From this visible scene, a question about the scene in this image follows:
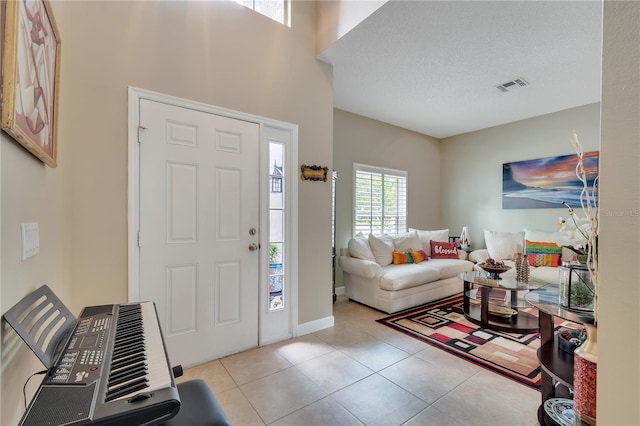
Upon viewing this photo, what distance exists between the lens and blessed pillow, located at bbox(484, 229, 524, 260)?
4461 mm

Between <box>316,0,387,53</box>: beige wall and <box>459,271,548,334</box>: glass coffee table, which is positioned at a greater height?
<box>316,0,387,53</box>: beige wall

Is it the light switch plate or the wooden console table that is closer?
the light switch plate

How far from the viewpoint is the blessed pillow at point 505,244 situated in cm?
446

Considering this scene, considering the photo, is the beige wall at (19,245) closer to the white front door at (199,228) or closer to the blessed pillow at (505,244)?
the white front door at (199,228)

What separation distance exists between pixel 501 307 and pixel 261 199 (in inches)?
113

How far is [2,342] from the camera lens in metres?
0.78

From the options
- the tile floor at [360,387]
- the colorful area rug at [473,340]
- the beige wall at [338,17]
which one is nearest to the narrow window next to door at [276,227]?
the tile floor at [360,387]

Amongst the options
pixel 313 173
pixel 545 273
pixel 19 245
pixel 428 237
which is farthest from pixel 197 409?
pixel 428 237

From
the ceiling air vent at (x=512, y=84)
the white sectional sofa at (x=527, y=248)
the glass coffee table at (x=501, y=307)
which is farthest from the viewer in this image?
the white sectional sofa at (x=527, y=248)

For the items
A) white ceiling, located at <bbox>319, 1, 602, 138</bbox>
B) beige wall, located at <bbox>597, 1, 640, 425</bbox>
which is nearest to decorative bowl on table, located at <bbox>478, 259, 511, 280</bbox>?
white ceiling, located at <bbox>319, 1, 602, 138</bbox>

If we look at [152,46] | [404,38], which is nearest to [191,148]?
[152,46]

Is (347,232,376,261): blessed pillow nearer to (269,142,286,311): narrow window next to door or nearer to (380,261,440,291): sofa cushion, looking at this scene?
(380,261,440,291): sofa cushion

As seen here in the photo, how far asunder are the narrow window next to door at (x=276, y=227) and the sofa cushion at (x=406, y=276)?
136cm

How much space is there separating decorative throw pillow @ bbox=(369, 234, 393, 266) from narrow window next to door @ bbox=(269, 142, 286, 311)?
5.67 ft
